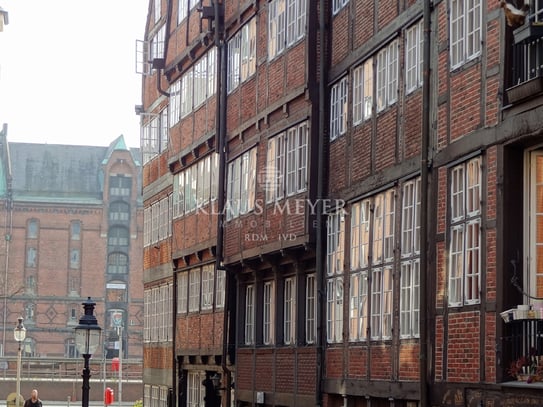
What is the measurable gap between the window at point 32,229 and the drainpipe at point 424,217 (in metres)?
97.5

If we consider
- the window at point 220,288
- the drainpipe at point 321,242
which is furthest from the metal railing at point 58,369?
the drainpipe at point 321,242

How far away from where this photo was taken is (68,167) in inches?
4641

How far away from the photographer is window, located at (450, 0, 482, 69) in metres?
17.1

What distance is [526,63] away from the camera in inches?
613

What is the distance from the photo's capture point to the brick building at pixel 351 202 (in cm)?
1602

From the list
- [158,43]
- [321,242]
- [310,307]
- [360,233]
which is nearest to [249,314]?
[310,307]

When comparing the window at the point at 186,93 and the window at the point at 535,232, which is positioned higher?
the window at the point at 186,93

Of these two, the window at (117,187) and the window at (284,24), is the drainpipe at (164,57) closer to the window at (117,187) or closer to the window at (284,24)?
the window at (284,24)

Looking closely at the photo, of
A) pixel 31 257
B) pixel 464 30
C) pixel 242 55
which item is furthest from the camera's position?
pixel 31 257

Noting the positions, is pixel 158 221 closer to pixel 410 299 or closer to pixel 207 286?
pixel 207 286

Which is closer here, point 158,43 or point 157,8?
point 158,43

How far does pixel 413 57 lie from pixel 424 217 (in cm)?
256

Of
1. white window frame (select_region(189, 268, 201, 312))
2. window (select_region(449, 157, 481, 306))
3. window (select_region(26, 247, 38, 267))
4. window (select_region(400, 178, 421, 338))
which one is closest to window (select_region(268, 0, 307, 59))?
window (select_region(400, 178, 421, 338))

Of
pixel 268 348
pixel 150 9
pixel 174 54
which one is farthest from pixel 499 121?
pixel 150 9
